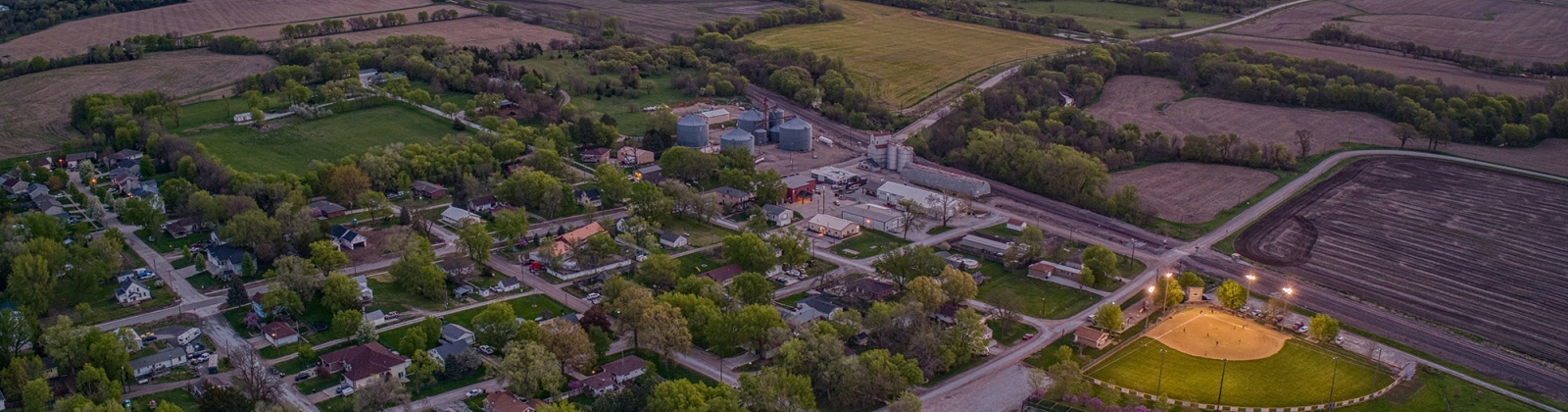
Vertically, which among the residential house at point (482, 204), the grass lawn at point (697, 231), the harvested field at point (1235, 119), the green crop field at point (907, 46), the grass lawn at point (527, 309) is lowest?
the green crop field at point (907, 46)

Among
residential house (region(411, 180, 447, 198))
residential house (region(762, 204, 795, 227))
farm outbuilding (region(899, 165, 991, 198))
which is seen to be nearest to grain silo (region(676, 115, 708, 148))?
farm outbuilding (region(899, 165, 991, 198))

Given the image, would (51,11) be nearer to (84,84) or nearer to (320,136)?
(84,84)

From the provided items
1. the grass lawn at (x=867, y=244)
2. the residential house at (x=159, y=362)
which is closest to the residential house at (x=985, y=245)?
the grass lawn at (x=867, y=244)

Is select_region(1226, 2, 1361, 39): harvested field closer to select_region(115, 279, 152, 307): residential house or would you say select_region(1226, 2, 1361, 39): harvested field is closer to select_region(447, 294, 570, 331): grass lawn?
select_region(447, 294, 570, 331): grass lawn

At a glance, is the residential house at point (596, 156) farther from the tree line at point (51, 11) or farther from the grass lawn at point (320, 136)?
the tree line at point (51, 11)

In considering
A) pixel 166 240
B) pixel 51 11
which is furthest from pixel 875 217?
pixel 51 11

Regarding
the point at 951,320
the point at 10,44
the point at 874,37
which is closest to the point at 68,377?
the point at 951,320

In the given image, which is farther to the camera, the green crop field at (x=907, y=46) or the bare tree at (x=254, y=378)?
the green crop field at (x=907, y=46)
